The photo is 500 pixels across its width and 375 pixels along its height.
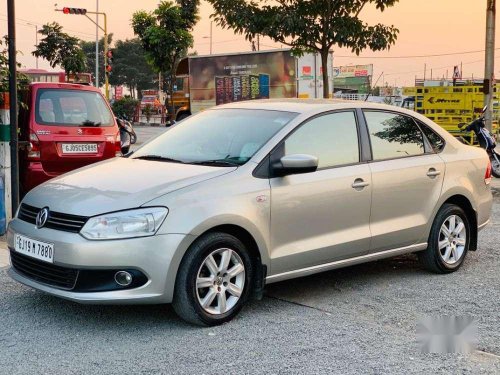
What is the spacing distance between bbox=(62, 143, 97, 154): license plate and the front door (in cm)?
424

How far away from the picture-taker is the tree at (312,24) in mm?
11156

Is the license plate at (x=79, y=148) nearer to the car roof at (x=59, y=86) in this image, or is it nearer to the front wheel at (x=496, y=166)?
the car roof at (x=59, y=86)

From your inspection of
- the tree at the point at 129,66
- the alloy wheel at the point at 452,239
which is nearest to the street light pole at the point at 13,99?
the alloy wheel at the point at 452,239

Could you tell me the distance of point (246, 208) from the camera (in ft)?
14.7

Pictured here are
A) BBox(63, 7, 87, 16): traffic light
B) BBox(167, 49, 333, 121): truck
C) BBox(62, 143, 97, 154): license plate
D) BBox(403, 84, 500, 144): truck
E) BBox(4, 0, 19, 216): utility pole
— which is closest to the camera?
BBox(4, 0, 19, 216): utility pole

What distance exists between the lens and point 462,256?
19.8 ft

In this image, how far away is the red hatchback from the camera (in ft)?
26.7

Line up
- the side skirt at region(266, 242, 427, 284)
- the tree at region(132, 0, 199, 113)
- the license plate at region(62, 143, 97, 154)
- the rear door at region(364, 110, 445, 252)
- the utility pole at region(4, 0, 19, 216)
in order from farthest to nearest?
the tree at region(132, 0, 199, 113) → the license plate at region(62, 143, 97, 154) → the utility pole at region(4, 0, 19, 216) → the rear door at region(364, 110, 445, 252) → the side skirt at region(266, 242, 427, 284)

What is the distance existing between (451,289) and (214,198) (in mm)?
2326

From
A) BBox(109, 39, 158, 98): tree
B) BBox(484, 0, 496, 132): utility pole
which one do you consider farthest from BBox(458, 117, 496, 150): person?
BBox(109, 39, 158, 98): tree

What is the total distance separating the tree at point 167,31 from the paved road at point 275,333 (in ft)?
86.2

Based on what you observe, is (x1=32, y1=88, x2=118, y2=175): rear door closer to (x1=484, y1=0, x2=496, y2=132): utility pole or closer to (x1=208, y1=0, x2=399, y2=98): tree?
(x1=208, y1=0, x2=399, y2=98): tree

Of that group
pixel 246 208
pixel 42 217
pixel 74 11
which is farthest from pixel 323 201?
pixel 74 11

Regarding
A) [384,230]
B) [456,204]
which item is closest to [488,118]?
[456,204]
